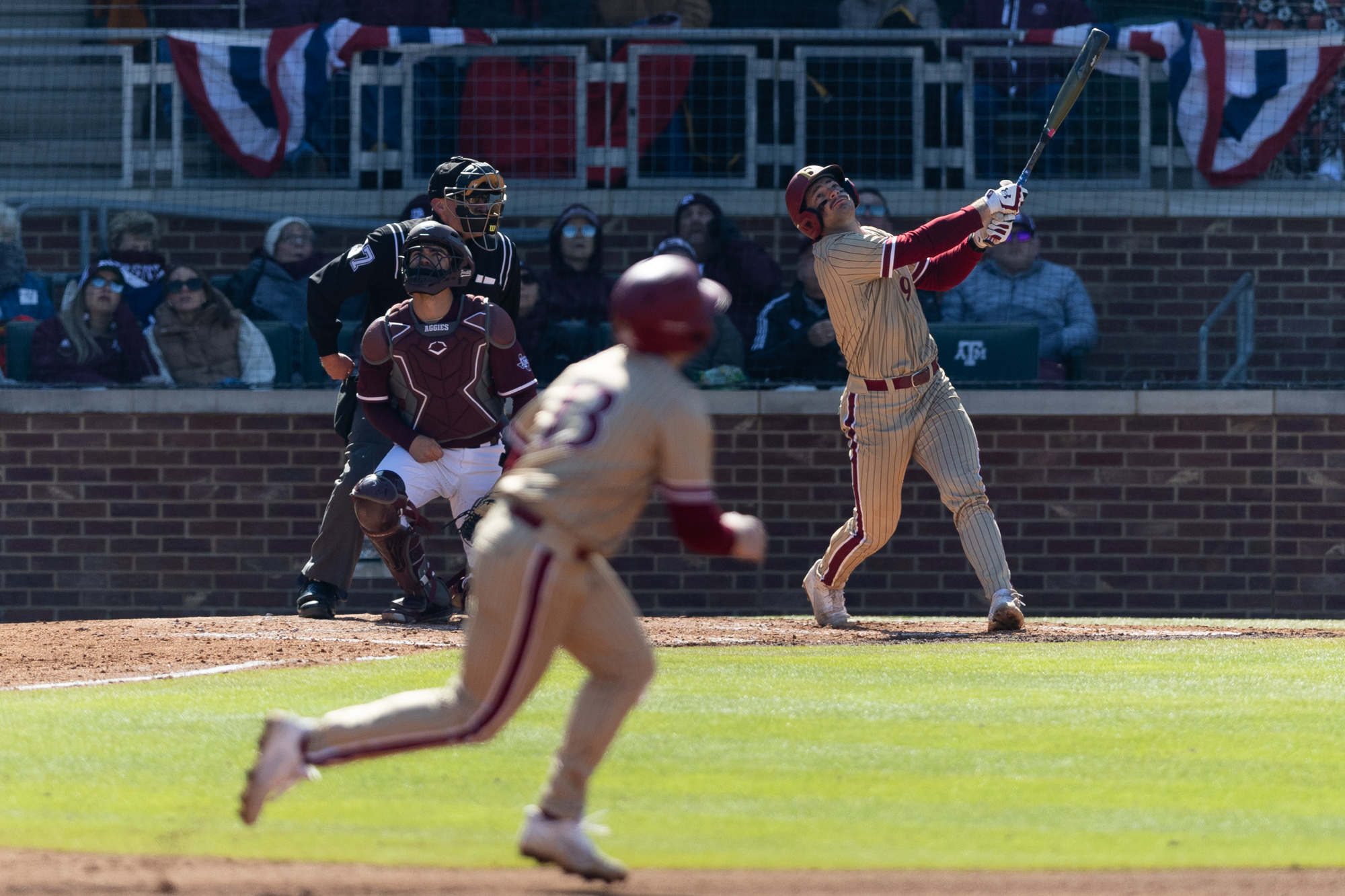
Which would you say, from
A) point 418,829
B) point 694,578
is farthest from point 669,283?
point 694,578

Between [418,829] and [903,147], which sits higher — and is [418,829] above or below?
below

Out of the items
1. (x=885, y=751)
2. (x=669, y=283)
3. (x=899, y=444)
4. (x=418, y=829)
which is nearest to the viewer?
(x=669, y=283)

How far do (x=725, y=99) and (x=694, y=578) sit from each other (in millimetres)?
3591

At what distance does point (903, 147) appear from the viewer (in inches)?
523

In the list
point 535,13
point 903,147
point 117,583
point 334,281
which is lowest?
point 117,583

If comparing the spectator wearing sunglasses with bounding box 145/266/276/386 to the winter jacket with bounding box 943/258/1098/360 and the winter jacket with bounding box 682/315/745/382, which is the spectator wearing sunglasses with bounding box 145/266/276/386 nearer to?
the winter jacket with bounding box 682/315/745/382

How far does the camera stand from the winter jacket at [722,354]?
12469 millimetres

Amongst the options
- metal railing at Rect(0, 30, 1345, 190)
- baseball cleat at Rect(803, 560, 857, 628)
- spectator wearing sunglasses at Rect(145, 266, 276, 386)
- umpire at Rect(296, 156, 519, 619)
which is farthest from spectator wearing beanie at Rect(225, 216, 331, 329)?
baseball cleat at Rect(803, 560, 857, 628)

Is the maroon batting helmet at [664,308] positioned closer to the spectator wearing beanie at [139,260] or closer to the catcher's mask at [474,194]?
the catcher's mask at [474,194]

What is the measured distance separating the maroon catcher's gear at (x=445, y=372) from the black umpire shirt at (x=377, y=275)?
0.32m

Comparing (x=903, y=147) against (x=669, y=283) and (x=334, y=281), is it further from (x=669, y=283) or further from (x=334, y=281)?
(x=669, y=283)

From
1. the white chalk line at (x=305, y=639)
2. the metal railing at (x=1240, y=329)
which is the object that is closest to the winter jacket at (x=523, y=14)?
the metal railing at (x=1240, y=329)

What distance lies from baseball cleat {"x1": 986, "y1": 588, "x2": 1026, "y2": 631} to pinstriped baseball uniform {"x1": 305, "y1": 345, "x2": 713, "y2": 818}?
187 inches

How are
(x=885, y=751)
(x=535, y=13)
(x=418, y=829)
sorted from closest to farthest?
1. (x=418, y=829)
2. (x=885, y=751)
3. (x=535, y=13)
